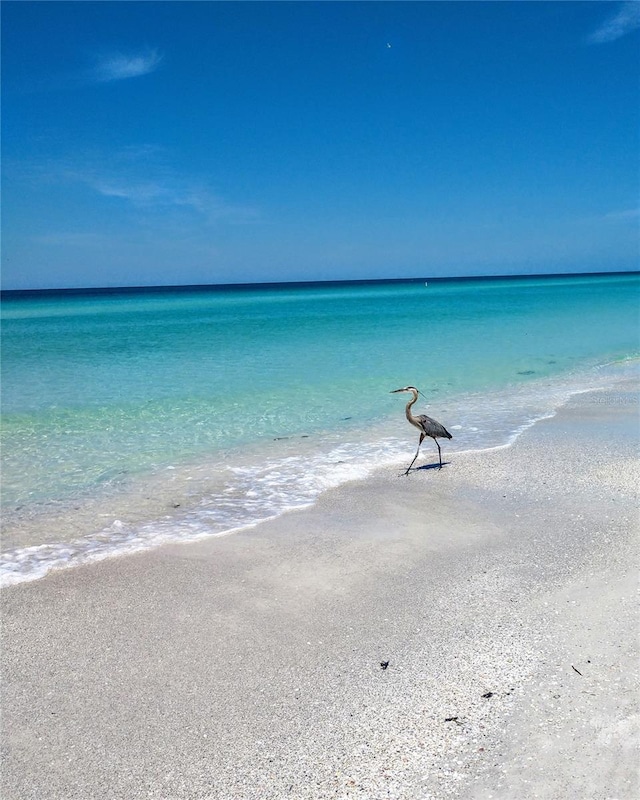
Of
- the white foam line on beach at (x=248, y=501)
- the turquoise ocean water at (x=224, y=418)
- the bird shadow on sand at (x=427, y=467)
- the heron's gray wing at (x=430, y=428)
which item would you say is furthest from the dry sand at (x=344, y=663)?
the heron's gray wing at (x=430, y=428)

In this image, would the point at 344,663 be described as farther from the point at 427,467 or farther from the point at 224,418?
the point at 224,418

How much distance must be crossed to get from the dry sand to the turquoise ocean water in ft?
3.35

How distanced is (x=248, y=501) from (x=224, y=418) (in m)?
4.39

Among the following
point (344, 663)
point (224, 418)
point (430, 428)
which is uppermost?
point (430, 428)

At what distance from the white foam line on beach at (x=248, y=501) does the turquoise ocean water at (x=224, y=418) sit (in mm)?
26

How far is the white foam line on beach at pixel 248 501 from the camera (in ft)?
19.9

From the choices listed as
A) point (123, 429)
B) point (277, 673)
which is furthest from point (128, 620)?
point (123, 429)

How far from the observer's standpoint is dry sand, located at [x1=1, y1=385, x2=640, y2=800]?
3.26m

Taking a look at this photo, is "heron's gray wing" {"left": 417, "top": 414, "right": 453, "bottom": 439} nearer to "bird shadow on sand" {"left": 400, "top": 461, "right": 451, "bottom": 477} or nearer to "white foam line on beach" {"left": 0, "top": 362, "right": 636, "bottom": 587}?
"bird shadow on sand" {"left": 400, "top": 461, "right": 451, "bottom": 477}

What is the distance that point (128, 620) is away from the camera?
4816mm

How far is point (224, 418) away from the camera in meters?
11.7

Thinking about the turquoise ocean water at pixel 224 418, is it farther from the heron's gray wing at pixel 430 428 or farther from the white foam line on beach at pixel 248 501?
the heron's gray wing at pixel 430 428

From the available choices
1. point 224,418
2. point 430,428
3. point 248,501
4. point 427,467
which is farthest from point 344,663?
point 224,418

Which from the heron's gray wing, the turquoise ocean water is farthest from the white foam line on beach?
the heron's gray wing
